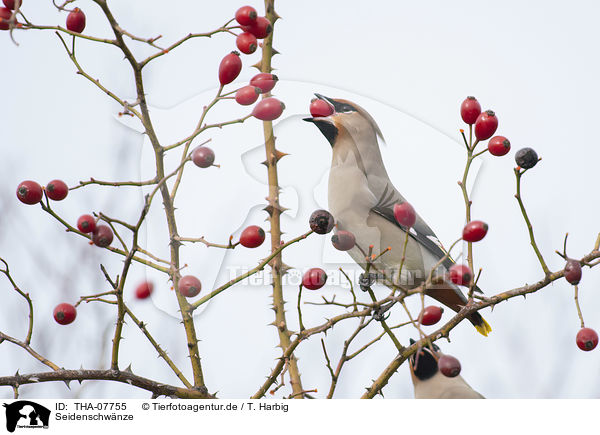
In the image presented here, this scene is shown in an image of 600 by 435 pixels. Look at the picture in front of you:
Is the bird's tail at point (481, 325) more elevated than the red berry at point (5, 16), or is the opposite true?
the red berry at point (5, 16)

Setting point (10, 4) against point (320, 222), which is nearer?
point (320, 222)

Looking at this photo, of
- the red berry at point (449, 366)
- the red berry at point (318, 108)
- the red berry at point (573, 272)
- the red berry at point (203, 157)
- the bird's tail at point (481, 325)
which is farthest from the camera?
the bird's tail at point (481, 325)

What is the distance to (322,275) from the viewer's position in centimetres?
123

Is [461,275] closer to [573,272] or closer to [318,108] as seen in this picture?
[573,272]

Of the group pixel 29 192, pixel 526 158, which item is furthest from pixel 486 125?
pixel 29 192

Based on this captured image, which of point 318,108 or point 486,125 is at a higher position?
point 318,108

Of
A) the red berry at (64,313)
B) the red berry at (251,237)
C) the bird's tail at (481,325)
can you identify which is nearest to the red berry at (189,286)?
the red berry at (251,237)

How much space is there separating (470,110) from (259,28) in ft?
1.52

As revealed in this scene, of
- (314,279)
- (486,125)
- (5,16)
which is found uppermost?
(5,16)

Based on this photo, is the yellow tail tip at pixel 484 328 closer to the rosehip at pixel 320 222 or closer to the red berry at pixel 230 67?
the rosehip at pixel 320 222

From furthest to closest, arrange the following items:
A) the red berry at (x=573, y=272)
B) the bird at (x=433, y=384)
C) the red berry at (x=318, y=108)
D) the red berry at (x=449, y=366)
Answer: the bird at (x=433, y=384) → the red berry at (x=318, y=108) → the red berry at (x=573, y=272) → the red berry at (x=449, y=366)

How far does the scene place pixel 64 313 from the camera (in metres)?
1.34

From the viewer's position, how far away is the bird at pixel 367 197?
5.00ft
